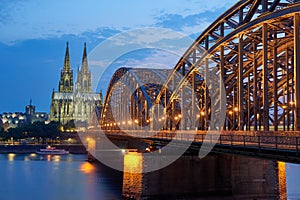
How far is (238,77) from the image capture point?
1492 inches

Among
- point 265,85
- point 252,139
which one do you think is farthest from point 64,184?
point 252,139

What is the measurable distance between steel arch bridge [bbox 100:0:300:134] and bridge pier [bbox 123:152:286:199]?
3.83 metres

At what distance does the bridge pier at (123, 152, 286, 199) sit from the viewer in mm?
44594

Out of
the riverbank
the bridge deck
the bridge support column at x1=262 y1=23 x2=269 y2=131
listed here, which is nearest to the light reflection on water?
the bridge deck

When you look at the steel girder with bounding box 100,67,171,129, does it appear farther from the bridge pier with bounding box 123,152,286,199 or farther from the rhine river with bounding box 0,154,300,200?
the bridge pier with bounding box 123,152,286,199

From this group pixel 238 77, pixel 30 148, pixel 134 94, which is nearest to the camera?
pixel 238 77

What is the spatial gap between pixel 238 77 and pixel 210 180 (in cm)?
1309

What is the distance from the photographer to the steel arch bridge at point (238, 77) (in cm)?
3347

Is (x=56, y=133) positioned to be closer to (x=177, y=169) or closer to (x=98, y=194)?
(x=98, y=194)

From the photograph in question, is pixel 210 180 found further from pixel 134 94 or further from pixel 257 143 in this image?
pixel 134 94

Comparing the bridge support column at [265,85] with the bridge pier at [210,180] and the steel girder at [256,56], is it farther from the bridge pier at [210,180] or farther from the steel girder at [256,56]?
the bridge pier at [210,180]

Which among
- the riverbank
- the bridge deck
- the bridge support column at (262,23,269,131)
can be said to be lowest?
the riverbank

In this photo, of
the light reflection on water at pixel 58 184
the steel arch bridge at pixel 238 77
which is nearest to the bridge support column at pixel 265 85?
the steel arch bridge at pixel 238 77

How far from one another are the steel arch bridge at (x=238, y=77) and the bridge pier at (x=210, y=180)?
3.83 meters
